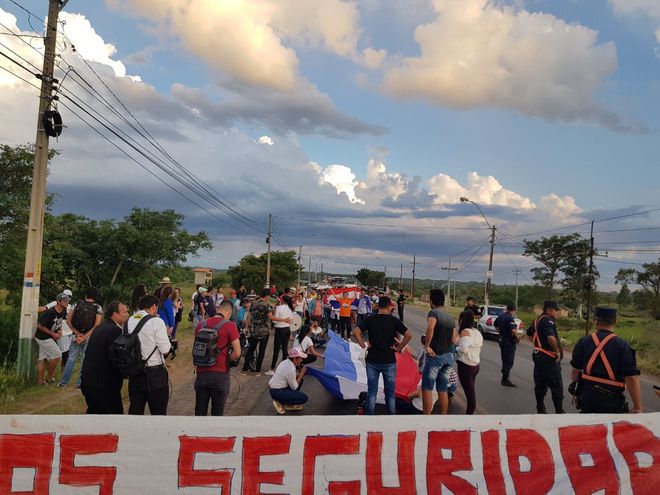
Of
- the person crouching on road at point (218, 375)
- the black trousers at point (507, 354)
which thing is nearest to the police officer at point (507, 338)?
the black trousers at point (507, 354)

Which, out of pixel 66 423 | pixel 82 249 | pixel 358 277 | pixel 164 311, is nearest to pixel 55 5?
pixel 164 311

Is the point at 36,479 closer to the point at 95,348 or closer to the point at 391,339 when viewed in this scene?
the point at 95,348

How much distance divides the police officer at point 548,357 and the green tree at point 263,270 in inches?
2389

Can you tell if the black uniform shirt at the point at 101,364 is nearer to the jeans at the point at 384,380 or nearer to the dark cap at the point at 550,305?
the jeans at the point at 384,380

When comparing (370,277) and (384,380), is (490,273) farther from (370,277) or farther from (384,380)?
(370,277)

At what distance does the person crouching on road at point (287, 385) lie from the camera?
25.4 ft

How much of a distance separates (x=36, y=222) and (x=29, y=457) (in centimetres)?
644

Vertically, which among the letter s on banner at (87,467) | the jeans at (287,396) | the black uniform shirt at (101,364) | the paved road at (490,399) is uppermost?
the black uniform shirt at (101,364)

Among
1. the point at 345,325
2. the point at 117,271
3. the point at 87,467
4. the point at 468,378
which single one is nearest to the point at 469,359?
the point at 468,378

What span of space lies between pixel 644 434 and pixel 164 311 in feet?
30.4

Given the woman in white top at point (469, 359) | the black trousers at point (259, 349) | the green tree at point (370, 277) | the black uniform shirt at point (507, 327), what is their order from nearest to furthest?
the woman in white top at point (469, 359) < the black uniform shirt at point (507, 327) < the black trousers at point (259, 349) < the green tree at point (370, 277)

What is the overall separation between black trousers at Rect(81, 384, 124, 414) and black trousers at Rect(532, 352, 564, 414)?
19.5ft

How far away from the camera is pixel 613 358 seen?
5016 millimetres

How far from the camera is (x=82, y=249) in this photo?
28562mm
